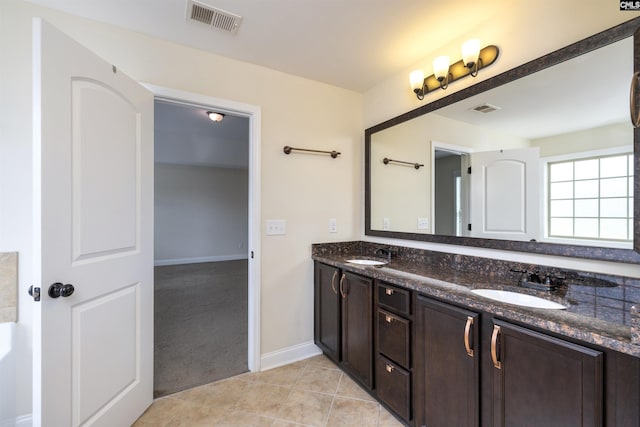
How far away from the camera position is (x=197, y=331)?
291cm

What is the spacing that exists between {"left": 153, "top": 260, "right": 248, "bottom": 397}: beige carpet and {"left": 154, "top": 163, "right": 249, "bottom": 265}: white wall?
1710 mm

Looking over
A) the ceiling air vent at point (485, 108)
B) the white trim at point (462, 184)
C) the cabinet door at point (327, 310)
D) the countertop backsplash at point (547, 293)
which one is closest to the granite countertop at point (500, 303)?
the countertop backsplash at point (547, 293)

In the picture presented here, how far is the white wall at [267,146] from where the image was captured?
4.85ft

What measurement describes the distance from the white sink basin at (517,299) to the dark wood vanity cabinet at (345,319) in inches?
26.1

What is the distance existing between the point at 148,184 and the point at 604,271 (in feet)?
8.31

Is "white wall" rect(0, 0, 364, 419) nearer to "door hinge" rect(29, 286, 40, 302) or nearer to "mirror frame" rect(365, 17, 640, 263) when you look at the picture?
"door hinge" rect(29, 286, 40, 302)

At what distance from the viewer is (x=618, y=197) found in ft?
3.76

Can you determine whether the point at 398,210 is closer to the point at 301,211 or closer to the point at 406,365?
the point at 301,211

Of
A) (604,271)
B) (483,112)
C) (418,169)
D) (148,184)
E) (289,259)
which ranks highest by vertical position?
(483,112)

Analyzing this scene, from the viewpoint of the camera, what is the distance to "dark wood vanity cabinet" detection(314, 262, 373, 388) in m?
1.78

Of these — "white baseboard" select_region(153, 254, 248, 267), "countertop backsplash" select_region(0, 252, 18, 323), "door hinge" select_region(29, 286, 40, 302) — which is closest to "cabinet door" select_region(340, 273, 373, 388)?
"door hinge" select_region(29, 286, 40, 302)

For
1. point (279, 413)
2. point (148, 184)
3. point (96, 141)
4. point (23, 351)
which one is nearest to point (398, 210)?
point (279, 413)

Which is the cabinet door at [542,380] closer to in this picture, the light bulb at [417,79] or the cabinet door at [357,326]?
the cabinet door at [357,326]

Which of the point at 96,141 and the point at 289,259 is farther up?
the point at 96,141
